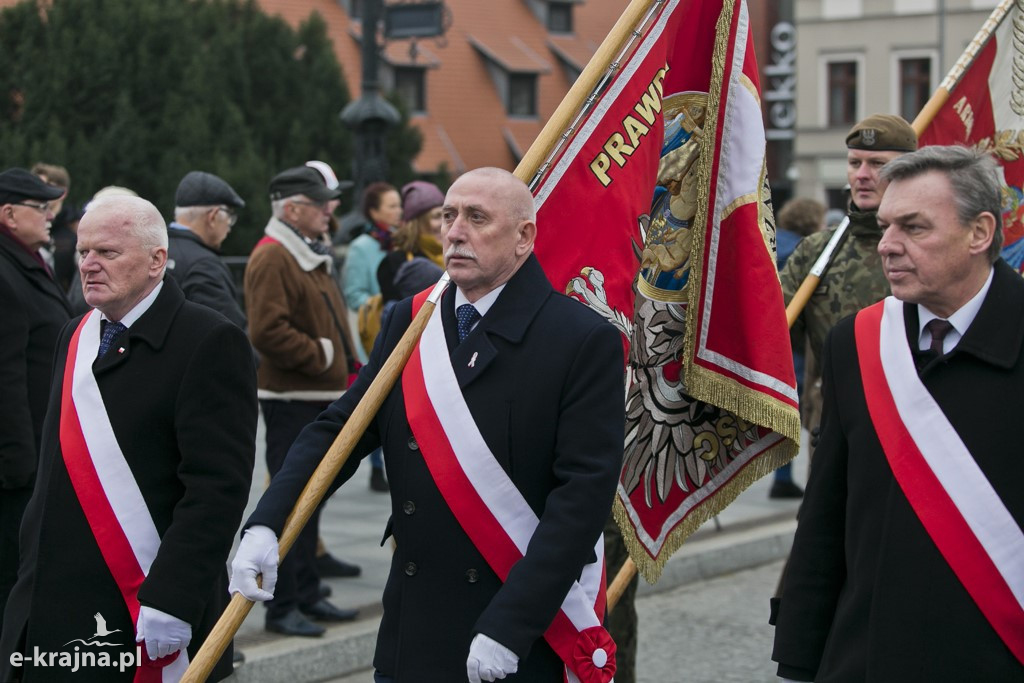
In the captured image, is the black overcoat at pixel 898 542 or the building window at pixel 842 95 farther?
the building window at pixel 842 95

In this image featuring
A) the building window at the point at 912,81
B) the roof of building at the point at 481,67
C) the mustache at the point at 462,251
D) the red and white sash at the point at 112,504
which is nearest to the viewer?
the mustache at the point at 462,251

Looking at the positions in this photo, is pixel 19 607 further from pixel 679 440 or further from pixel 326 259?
pixel 326 259

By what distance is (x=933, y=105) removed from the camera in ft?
18.4

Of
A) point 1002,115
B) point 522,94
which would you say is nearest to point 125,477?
point 1002,115

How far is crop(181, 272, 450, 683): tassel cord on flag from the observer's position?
3404 mm

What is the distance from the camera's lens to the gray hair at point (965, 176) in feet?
10.2

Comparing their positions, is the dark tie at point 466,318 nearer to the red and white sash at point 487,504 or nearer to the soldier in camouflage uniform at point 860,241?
the red and white sash at point 487,504

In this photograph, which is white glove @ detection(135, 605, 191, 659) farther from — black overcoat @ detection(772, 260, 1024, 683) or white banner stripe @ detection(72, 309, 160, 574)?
black overcoat @ detection(772, 260, 1024, 683)

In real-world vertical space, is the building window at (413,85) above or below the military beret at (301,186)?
above

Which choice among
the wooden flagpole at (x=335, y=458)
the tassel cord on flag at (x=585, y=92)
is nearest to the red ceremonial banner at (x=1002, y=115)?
the tassel cord on flag at (x=585, y=92)

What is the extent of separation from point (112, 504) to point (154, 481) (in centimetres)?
12

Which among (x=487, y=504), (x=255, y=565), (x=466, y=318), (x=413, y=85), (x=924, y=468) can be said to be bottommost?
(x=255, y=565)

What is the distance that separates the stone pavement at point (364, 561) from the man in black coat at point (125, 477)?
7.04 feet

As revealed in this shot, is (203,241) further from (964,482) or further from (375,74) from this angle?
(375,74)
